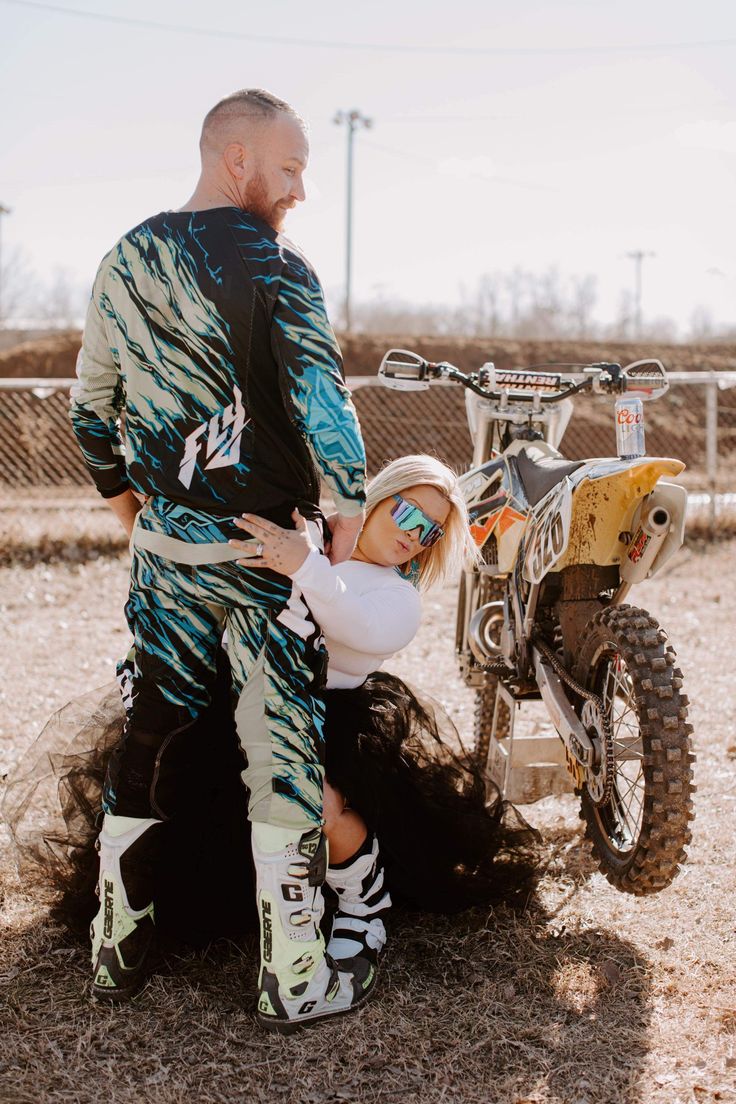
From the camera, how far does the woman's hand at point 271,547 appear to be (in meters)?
2.14

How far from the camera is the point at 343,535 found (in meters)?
2.21

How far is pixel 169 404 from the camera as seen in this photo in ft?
7.07

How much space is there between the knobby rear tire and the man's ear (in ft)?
4.69

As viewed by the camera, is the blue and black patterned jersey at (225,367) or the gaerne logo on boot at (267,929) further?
the gaerne logo on boot at (267,929)

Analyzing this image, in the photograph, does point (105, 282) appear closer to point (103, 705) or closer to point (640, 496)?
point (103, 705)

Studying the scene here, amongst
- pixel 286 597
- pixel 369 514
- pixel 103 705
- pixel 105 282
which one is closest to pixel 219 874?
pixel 103 705

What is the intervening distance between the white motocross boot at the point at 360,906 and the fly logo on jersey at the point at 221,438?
3.52 feet

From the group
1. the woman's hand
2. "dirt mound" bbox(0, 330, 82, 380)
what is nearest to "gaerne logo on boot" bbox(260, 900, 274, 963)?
the woman's hand

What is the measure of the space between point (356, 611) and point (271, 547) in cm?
26

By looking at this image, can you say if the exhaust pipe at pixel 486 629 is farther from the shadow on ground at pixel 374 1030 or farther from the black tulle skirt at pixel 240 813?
the shadow on ground at pixel 374 1030

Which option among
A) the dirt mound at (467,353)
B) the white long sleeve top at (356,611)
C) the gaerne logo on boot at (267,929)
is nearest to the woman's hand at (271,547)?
the white long sleeve top at (356,611)

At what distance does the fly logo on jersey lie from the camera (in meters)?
2.13

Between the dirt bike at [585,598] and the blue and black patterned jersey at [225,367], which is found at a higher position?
the blue and black patterned jersey at [225,367]

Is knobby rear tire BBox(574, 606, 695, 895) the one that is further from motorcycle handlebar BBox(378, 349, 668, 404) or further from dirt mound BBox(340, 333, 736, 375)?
dirt mound BBox(340, 333, 736, 375)
